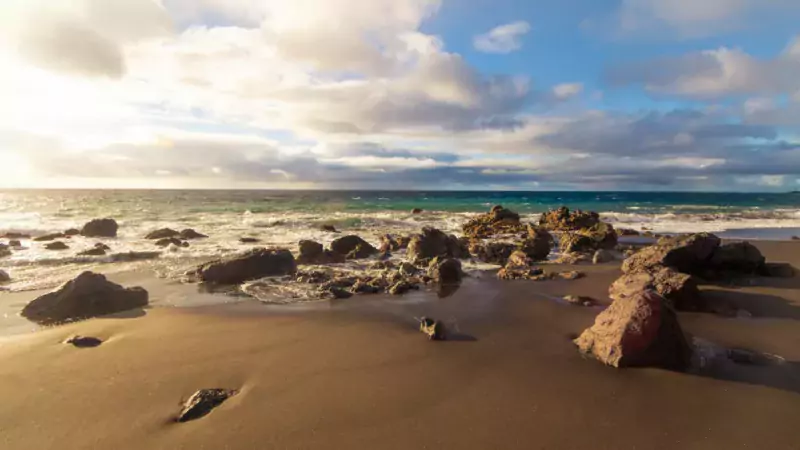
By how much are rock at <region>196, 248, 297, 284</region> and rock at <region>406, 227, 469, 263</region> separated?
432 centimetres

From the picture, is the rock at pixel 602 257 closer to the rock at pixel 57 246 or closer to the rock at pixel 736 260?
the rock at pixel 736 260

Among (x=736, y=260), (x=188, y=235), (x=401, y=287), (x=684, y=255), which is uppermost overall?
(x=684, y=255)

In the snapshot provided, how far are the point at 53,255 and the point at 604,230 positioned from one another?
21759 millimetres

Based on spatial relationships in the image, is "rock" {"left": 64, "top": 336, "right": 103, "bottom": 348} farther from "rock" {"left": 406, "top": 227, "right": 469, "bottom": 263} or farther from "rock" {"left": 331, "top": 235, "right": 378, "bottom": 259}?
"rock" {"left": 406, "top": 227, "right": 469, "bottom": 263}

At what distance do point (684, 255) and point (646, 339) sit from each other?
6218 millimetres

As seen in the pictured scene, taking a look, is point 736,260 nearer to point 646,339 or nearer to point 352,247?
point 646,339

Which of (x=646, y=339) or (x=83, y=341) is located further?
(x=83, y=341)

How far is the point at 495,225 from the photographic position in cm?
2416

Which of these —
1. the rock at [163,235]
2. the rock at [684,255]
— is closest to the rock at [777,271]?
the rock at [684,255]

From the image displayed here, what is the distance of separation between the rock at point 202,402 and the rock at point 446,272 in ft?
21.2

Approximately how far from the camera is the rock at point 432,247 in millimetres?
13769

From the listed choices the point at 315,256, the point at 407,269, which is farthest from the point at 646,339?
the point at 315,256

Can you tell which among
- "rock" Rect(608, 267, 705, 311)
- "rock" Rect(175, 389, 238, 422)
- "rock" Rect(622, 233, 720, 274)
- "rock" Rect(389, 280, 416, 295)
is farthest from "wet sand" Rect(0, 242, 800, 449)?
"rock" Rect(622, 233, 720, 274)

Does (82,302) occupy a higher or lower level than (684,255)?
lower
